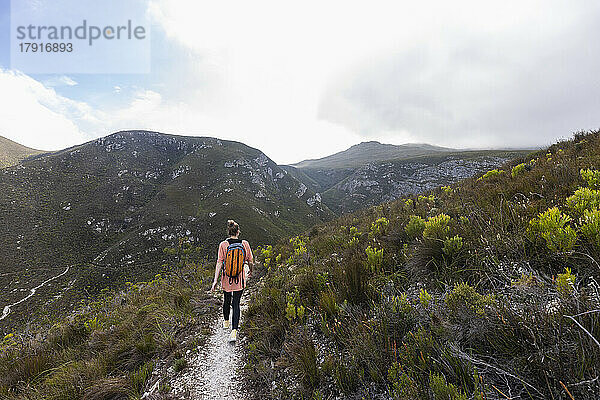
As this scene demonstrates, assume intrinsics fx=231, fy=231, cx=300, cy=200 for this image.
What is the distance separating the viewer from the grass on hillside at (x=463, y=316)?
1675 mm

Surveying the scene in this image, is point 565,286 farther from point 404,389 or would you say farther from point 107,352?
point 107,352

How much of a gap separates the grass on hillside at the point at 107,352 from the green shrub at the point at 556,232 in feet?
18.4

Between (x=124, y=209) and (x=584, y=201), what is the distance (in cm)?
13286

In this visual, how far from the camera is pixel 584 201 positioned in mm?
2818

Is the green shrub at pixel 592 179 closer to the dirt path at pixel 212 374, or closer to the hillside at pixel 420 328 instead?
the hillside at pixel 420 328

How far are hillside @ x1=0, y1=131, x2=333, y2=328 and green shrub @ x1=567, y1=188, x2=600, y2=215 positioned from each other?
47.9 meters

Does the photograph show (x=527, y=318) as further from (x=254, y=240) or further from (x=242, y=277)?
(x=254, y=240)

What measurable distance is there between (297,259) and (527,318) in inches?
252

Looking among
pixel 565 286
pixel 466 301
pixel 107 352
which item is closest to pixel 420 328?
pixel 466 301

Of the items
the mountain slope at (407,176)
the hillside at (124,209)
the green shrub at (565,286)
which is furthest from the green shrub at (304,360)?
the mountain slope at (407,176)

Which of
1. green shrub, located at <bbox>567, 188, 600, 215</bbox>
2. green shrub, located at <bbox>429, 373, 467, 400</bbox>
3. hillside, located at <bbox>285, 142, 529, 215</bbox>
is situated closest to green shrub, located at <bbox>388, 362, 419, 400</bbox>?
green shrub, located at <bbox>429, 373, 467, 400</bbox>

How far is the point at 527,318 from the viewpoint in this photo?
183 cm

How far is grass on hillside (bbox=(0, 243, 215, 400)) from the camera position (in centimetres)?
391

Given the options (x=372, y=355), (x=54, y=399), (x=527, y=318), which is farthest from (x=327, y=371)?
(x=54, y=399)
